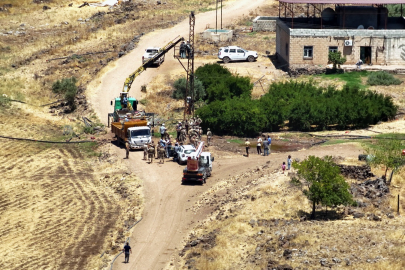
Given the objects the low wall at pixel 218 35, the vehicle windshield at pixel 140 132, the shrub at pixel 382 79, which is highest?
the low wall at pixel 218 35

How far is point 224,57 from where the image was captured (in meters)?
76.4

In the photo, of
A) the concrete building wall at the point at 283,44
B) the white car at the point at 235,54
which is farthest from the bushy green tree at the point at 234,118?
the white car at the point at 235,54

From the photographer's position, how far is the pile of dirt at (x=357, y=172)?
4544 cm

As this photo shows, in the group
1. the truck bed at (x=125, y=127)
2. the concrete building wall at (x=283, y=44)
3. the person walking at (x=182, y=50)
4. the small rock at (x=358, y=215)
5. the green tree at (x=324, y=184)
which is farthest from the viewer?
the concrete building wall at (x=283, y=44)

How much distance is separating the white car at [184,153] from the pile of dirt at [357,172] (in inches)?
406

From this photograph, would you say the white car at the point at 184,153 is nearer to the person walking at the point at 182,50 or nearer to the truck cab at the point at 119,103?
the truck cab at the point at 119,103

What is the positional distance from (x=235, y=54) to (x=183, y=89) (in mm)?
11605

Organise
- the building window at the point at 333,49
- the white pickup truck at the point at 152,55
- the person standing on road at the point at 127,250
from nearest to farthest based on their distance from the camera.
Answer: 1. the person standing on road at the point at 127,250
2. the building window at the point at 333,49
3. the white pickup truck at the point at 152,55

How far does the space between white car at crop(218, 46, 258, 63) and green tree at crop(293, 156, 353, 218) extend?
37.0 meters

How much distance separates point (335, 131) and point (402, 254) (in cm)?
2478

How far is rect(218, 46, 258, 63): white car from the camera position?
76.5 metres

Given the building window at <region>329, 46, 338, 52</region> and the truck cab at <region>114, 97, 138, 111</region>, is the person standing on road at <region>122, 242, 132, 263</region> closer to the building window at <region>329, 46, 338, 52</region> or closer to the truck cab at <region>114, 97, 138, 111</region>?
the truck cab at <region>114, 97, 138, 111</region>

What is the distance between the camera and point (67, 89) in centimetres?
6888

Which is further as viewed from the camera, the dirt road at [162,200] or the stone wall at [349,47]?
the stone wall at [349,47]
